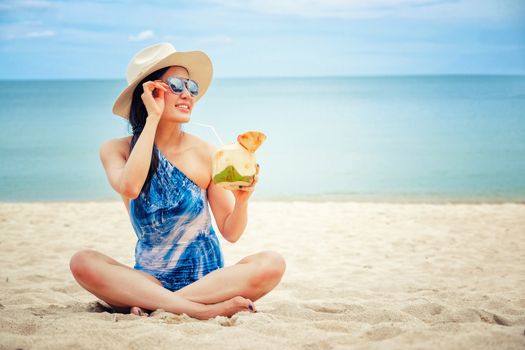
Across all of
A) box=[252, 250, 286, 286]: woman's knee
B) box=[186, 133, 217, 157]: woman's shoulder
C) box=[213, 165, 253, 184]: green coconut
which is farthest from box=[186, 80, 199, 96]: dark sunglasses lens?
box=[252, 250, 286, 286]: woman's knee

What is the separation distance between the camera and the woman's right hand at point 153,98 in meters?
3.29

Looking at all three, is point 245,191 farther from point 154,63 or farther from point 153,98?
point 154,63

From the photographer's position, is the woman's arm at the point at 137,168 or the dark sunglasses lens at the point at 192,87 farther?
the dark sunglasses lens at the point at 192,87

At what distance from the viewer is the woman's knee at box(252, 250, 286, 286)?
10.8 ft

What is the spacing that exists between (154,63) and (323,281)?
2.38 metres

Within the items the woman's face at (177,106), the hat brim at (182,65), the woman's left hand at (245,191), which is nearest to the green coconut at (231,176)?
the woman's left hand at (245,191)

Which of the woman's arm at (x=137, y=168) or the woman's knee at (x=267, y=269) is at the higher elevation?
the woman's arm at (x=137, y=168)

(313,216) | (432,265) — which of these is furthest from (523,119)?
(432,265)

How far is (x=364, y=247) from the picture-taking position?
641 centimetres

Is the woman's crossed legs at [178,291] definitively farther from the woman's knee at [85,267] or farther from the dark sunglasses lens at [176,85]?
the dark sunglasses lens at [176,85]

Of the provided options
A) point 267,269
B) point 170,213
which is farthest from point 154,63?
point 267,269

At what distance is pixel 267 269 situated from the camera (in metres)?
3.30

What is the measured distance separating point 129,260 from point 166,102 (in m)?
2.73

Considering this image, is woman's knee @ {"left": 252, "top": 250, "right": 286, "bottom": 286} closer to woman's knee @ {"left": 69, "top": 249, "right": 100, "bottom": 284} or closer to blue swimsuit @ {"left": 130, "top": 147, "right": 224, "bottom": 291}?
blue swimsuit @ {"left": 130, "top": 147, "right": 224, "bottom": 291}
